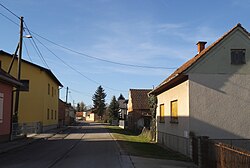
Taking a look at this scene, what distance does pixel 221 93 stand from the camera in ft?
56.9

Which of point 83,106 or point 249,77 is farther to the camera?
point 83,106

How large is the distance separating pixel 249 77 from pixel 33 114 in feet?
79.7

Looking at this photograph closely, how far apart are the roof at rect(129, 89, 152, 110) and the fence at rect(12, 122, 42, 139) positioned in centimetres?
2088

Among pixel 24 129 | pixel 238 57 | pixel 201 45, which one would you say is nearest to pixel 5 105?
pixel 24 129

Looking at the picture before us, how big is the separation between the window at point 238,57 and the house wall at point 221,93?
154mm

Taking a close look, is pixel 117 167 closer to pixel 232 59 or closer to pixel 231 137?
pixel 231 137

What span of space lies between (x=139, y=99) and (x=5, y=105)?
33282mm

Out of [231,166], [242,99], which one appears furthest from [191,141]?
[231,166]

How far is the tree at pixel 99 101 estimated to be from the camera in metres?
122

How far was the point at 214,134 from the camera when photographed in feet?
55.8

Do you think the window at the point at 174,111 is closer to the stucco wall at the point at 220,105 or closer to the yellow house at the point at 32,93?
the stucco wall at the point at 220,105

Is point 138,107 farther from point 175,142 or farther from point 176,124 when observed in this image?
point 176,124

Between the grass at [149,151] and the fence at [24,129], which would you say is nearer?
the grass at [149,151]

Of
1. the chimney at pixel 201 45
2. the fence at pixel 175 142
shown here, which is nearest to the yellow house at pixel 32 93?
the fence at pixel 175 142
